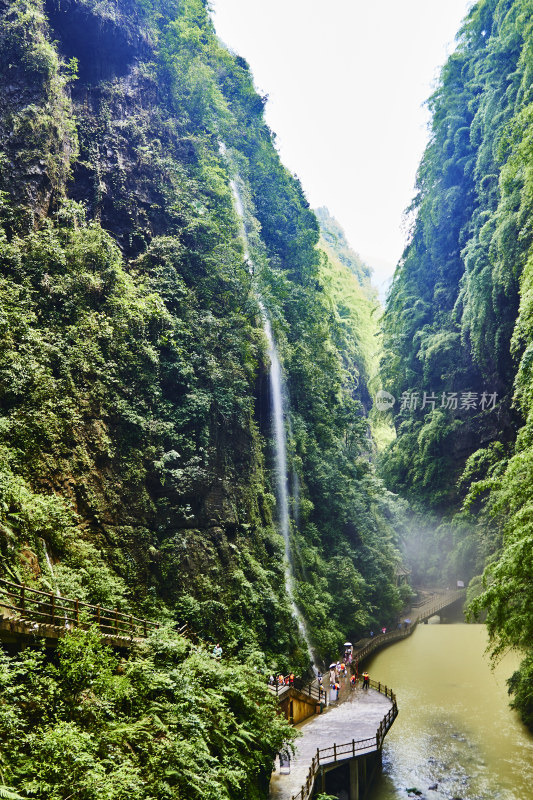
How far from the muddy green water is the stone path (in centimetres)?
116

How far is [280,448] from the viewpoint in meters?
22.9

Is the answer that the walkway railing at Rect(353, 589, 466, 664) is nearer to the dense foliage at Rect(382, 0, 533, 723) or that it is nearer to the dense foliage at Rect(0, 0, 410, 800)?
the dense foliage at Rect(0, 0, 410, 800)

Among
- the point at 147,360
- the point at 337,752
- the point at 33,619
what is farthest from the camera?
the point at 147,360

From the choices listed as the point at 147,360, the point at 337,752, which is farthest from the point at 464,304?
the point at 337,752

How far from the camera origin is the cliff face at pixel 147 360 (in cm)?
1262

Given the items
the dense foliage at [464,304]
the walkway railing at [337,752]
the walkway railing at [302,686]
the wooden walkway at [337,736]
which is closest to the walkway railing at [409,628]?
the dense foliage at [464,304]

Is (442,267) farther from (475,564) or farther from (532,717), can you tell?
(532,717)

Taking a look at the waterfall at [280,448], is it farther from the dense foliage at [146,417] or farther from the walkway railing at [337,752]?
the walkway railing at [337,752]

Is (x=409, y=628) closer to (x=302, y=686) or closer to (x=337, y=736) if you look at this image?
(x=302, y=686)

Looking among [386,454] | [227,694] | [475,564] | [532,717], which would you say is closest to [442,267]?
[386,454]

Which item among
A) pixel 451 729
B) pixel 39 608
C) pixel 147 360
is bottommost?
pixel 451 729

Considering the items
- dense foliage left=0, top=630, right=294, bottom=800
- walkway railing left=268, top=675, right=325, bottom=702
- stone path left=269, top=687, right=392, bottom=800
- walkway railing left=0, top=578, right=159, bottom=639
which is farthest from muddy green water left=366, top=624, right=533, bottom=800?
walkway railing left=0, top=578, right=159, bottom=639

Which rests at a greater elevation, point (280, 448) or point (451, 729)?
point (280, 448)

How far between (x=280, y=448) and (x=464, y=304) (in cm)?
1497
